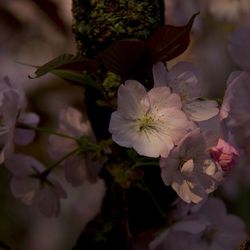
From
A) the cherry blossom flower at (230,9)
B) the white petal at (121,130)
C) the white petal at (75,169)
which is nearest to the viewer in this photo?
the white petal at (121,130)

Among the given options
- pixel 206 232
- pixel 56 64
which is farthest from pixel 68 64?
pixel 206 232

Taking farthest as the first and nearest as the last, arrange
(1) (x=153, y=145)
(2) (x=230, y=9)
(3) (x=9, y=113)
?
(2) (x=230, y=9), (3) (x=9, y=113), (1) (x=153, y=145)

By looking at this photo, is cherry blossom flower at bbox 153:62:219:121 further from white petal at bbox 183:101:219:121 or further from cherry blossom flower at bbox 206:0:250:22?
cherry blossom flower at bbox 206:0:250:22

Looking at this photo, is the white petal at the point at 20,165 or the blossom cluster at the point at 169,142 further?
the white petal at the point at 20,165

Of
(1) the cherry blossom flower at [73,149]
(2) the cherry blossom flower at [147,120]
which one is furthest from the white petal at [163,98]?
(1) the cherry blossom flower at [73,149]

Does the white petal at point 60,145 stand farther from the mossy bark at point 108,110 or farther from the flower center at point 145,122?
the flower center at point 145,122

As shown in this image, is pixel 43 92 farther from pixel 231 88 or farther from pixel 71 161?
pixel 231 88

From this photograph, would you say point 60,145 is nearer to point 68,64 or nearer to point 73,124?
point 73,124
